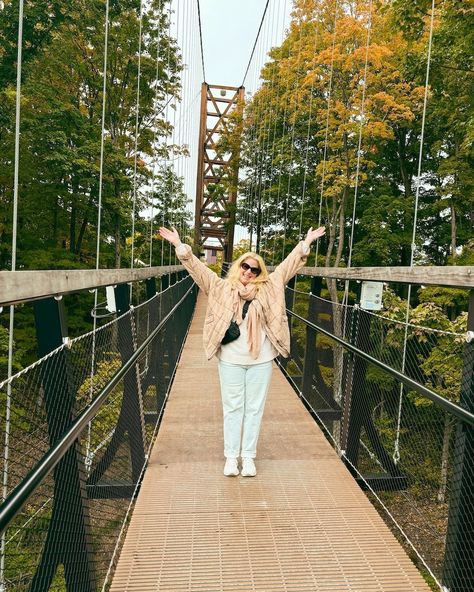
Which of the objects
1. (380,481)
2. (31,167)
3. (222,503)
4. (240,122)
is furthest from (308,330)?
(240,122)

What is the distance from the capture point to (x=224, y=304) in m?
2.34

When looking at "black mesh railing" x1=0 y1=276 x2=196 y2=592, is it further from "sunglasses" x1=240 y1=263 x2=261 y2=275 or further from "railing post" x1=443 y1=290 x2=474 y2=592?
"railing post" x1=443 y1=290 x2=474 y2=592

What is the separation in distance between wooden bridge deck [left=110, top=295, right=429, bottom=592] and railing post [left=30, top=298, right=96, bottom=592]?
21 cm

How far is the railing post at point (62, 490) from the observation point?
1452 mm

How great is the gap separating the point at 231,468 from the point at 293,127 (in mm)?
15038

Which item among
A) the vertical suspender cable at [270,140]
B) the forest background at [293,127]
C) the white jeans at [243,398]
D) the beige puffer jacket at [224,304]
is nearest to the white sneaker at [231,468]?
the white jeans at [243,398]

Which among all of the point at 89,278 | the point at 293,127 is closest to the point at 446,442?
the point at 89,278

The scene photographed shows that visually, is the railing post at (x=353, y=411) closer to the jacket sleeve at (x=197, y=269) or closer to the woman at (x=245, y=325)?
the woman at (x=245, y=325)

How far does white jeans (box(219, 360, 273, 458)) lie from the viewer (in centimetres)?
243

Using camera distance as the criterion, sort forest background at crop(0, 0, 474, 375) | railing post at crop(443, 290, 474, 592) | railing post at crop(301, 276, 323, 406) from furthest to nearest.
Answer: forest background at crop(0, 0, 474, 375) < railing post at crop(301, 276, 323, 406) < railing post at crop(443, 290, 474, 592)

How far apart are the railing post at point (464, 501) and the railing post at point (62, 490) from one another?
1192 mm

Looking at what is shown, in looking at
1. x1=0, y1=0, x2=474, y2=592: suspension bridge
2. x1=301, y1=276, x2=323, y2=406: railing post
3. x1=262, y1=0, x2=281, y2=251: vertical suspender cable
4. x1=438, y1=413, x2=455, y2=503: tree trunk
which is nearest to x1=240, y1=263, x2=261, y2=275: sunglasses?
x1=0, y1=0, x2=474, y2=592: suspension bridge

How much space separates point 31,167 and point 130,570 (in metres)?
12.1

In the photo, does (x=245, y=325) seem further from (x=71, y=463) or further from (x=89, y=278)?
(x=71, y=463)
